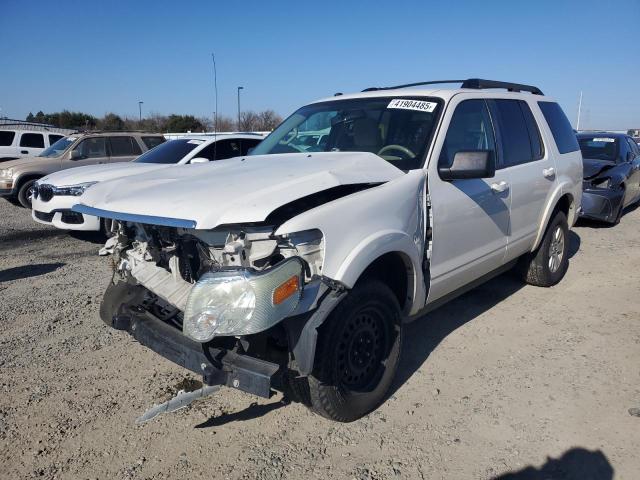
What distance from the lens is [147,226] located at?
305cm

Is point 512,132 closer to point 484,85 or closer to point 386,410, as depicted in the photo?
point 484,85

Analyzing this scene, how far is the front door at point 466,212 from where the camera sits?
3408 mm

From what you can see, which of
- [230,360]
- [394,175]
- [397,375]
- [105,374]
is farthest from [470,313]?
[105,374]

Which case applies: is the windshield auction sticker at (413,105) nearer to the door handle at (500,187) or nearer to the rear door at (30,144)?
the door handle at (500,187)

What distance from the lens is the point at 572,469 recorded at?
2635 mm

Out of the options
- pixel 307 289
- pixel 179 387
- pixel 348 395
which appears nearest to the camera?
pixel 307 289

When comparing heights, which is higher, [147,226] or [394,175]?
[394,175]

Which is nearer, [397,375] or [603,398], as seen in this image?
[603,398]

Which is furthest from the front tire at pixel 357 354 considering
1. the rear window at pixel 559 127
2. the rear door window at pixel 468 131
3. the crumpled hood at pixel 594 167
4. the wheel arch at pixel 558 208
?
the crumpled hood at pixel 594 167

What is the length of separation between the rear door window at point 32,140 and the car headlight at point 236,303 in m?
16.1

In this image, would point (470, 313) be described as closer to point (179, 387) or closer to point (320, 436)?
point (320, 436)

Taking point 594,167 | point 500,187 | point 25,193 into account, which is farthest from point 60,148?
point 594,167

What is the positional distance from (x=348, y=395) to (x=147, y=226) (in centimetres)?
159

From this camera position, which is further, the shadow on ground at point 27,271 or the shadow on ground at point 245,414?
the shadow on ground at point 27,271
